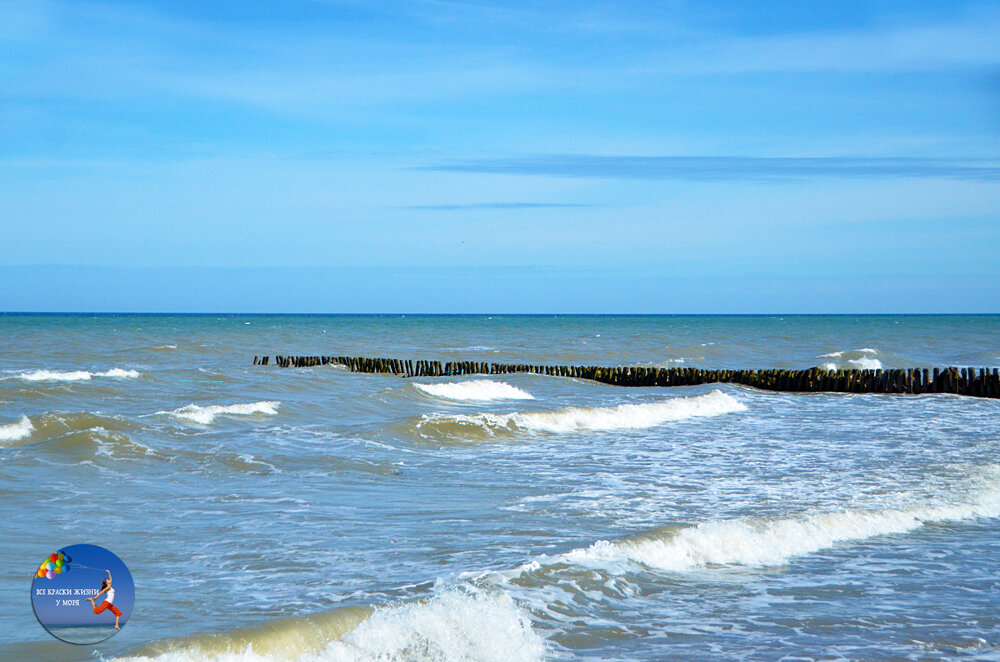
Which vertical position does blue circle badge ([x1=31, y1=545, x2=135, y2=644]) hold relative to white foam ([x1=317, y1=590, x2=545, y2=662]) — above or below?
above

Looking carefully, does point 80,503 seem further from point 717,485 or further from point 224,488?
point 717,485

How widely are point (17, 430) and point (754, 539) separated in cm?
1277

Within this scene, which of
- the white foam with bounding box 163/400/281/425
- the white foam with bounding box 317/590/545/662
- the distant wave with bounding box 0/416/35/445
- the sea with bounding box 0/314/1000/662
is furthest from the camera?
the white foam with bounding box 163/400/281/425

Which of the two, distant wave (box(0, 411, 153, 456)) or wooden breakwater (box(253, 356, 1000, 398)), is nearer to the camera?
distant wave (box(0, 411, 153, 456))

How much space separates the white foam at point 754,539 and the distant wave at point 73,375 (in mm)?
25798

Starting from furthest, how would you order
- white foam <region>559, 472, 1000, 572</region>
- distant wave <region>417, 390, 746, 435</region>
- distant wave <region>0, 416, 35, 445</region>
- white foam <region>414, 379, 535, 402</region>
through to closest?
white foam <region>414, 379, 535, 402</region>
distant wave <region>417, 390, 746, 435</region>
distant wave <region>0, 416, 35, 445</region>
white foam <region>559, 472, 1000, 572</region>

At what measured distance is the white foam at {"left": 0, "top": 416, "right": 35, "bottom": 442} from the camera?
1545 centimetres

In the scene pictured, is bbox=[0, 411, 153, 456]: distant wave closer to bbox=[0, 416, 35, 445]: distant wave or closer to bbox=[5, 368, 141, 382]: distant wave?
bbox=[0, 416, 35, 445]: distant wave

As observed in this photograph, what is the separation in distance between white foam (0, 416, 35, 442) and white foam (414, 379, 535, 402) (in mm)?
12105

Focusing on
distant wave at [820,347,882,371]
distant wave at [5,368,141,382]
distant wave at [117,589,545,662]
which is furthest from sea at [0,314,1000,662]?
distant wave at [820,347,882,371]

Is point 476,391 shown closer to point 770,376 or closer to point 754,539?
point 770,376

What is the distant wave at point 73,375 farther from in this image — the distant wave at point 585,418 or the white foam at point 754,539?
the white foam at point 754,539

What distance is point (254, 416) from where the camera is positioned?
19609mm

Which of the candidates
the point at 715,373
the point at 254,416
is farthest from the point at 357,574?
the point at 715,373
